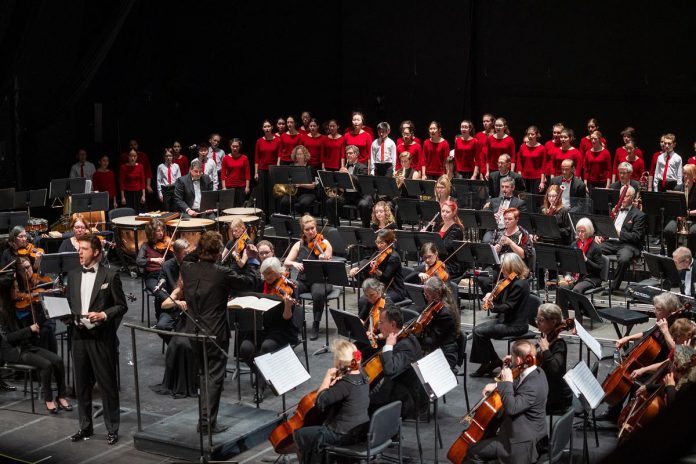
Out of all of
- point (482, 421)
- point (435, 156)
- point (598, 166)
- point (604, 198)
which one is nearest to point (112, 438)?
point (482, 421)

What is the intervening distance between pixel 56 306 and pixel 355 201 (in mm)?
7505

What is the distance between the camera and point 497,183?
41.2 ft

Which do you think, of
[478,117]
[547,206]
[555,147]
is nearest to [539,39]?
[478,117]

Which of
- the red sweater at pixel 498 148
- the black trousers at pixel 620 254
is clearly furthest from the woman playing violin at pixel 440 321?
the red sweater at pixel 498 148

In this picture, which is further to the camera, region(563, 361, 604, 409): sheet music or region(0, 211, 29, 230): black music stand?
region(0, 211, 29, 230): black music stand

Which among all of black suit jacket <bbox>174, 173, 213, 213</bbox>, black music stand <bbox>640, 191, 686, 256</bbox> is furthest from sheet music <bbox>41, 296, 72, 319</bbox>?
black music stand <bbox>640, 191, 686, 256</bbox>

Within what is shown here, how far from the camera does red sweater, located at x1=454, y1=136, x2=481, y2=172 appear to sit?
45.4 ft

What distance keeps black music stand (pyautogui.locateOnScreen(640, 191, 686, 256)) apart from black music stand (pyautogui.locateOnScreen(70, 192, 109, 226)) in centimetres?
710

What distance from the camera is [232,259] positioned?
978 centimetres

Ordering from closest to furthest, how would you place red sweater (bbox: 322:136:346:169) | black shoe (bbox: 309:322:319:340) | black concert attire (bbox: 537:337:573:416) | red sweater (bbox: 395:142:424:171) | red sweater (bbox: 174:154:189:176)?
black concert attire (bbox: 537:337:573:416), black shoe (bbox: 309:322:319:340), red sweater (bbox: 395:142:424:171), red sweater (bbox: 322:136:346:169), red sweater (bbox: 174:154:189:176)

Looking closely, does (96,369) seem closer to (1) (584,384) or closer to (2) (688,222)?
(1) (584,384)

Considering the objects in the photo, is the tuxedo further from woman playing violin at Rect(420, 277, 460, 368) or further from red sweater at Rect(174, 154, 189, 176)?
red sweater at Rect(174, 154, 189, 176)

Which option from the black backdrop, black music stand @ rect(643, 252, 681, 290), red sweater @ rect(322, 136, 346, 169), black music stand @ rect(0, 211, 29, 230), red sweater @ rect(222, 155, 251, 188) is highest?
the black backdrop

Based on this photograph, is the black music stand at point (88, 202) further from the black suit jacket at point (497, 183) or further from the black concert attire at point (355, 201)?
the black suit jacket at point (497, 183)
